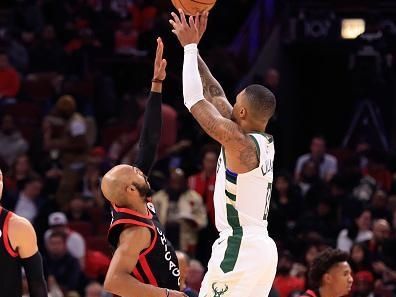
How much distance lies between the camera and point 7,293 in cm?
617

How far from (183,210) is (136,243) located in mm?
6649

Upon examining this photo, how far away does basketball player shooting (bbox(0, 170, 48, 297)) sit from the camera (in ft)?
20.2

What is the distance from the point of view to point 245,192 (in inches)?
248

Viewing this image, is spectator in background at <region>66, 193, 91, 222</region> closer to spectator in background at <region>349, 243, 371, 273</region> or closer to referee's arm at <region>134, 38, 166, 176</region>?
spectator in background at <region>349, 243, 371, 273</region>

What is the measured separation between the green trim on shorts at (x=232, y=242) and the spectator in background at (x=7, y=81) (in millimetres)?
10376

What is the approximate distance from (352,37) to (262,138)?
36.2 feet

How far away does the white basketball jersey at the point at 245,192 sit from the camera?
6297 millimetres

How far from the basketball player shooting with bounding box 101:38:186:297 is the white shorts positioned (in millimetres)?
236

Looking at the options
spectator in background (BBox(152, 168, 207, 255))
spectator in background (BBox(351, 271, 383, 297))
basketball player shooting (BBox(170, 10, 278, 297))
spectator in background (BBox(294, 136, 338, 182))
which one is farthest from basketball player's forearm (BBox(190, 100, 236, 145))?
spectator in background (BBox(294, 136, 338, 182))

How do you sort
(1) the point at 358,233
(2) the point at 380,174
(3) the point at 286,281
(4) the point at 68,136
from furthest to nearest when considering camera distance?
(4) the point at 68,136 → (2) the point at 380,174 → (1) the point at 358,233 → (3) the point at 286,281

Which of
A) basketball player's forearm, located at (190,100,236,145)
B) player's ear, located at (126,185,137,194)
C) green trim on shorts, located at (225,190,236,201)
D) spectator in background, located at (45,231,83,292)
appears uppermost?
basketball player's forearm, located at (190,100,236,145)

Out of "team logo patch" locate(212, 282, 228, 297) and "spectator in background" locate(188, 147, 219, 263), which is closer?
"team logo patch" locate(212, 282, 228, 297)

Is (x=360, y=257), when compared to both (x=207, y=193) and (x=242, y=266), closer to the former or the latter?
(x=207, y=193)

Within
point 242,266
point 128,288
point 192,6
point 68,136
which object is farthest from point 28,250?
point 68,136
